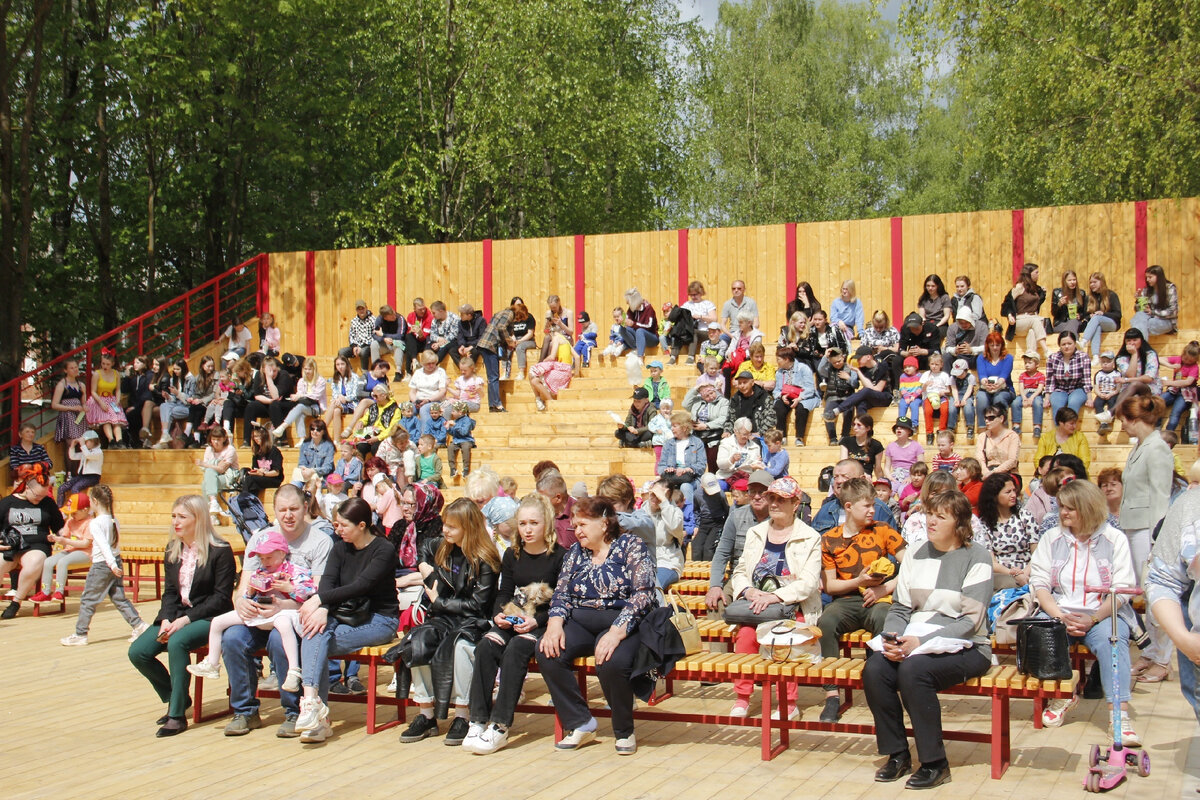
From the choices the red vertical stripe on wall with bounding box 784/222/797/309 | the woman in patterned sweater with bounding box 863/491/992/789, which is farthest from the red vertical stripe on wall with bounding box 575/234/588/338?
the woman in patterned sweater with bounding box 863/491/992/789

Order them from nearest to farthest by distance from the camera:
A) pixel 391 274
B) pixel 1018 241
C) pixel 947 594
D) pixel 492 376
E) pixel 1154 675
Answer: pixel 947 594, pixel 1154 675, pixel 492 376, pixel 1018 241, pixel 391 274

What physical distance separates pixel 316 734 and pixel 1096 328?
11.5 m

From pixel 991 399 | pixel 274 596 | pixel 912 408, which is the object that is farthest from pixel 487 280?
pixel 274 596

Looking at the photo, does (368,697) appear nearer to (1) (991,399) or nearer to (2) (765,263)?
(1) (991,399)

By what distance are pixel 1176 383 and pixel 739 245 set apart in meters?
7.28

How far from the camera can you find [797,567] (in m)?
6.93

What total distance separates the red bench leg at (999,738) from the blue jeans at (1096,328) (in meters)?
10.1

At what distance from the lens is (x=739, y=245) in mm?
18766

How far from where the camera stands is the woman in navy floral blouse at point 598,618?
641 centimetres

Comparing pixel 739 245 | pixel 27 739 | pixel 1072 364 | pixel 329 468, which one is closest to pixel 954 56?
pixel 739 245

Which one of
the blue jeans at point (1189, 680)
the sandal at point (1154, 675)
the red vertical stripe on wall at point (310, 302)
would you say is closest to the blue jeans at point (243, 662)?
the blue jeans at point (1189, 680)

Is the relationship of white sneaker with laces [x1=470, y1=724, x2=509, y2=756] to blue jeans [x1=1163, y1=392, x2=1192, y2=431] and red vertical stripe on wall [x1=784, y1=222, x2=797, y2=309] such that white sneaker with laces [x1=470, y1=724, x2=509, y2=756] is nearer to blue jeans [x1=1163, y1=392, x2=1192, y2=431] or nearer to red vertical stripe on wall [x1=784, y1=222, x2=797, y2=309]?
blue jeans [x1=1163, y1=392, x2=1192, y2=431]

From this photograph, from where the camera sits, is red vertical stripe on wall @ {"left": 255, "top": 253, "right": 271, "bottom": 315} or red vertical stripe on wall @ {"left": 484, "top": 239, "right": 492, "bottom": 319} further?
red vertical stripe on wall @ {"left": 255, "top": 253, "right": 271, "bottom": 315}

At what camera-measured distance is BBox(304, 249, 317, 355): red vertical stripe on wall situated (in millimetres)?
21453
